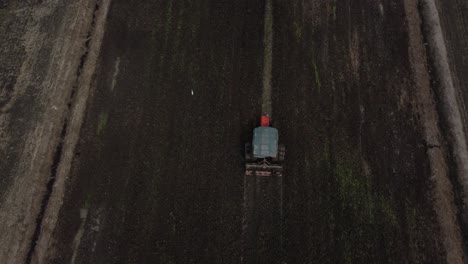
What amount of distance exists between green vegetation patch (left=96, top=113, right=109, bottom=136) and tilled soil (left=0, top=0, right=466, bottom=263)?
0.07 m

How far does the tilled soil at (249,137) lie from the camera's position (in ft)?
55.6

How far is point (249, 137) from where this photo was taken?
1909 centimetres

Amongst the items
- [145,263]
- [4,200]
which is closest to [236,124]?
[145,263]

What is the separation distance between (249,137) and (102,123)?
7.11 metres

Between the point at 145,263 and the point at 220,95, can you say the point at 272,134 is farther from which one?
the point at 145,263

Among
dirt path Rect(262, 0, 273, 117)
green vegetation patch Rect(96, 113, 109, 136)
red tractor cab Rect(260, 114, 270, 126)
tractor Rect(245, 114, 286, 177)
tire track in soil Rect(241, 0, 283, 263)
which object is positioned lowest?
tire track in soil Rect(241, 0, 283, 263)

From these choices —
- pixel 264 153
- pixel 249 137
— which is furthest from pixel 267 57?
pixel 264 153

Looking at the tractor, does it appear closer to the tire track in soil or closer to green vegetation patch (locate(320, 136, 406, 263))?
the tire track in soil

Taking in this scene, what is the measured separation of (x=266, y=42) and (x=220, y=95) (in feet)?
13.6

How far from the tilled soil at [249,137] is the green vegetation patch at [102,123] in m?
0.07

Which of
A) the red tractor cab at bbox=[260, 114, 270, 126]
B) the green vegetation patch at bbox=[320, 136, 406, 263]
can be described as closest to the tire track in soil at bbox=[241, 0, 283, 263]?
the green vegetation patch at bbox=[320, 136, 406, 263]

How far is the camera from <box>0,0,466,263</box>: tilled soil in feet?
55.6

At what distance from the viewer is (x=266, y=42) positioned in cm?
2186

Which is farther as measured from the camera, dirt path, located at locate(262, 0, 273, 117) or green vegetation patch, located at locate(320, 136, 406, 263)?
dirt path, located at locate(262, 0, 273, 117)
